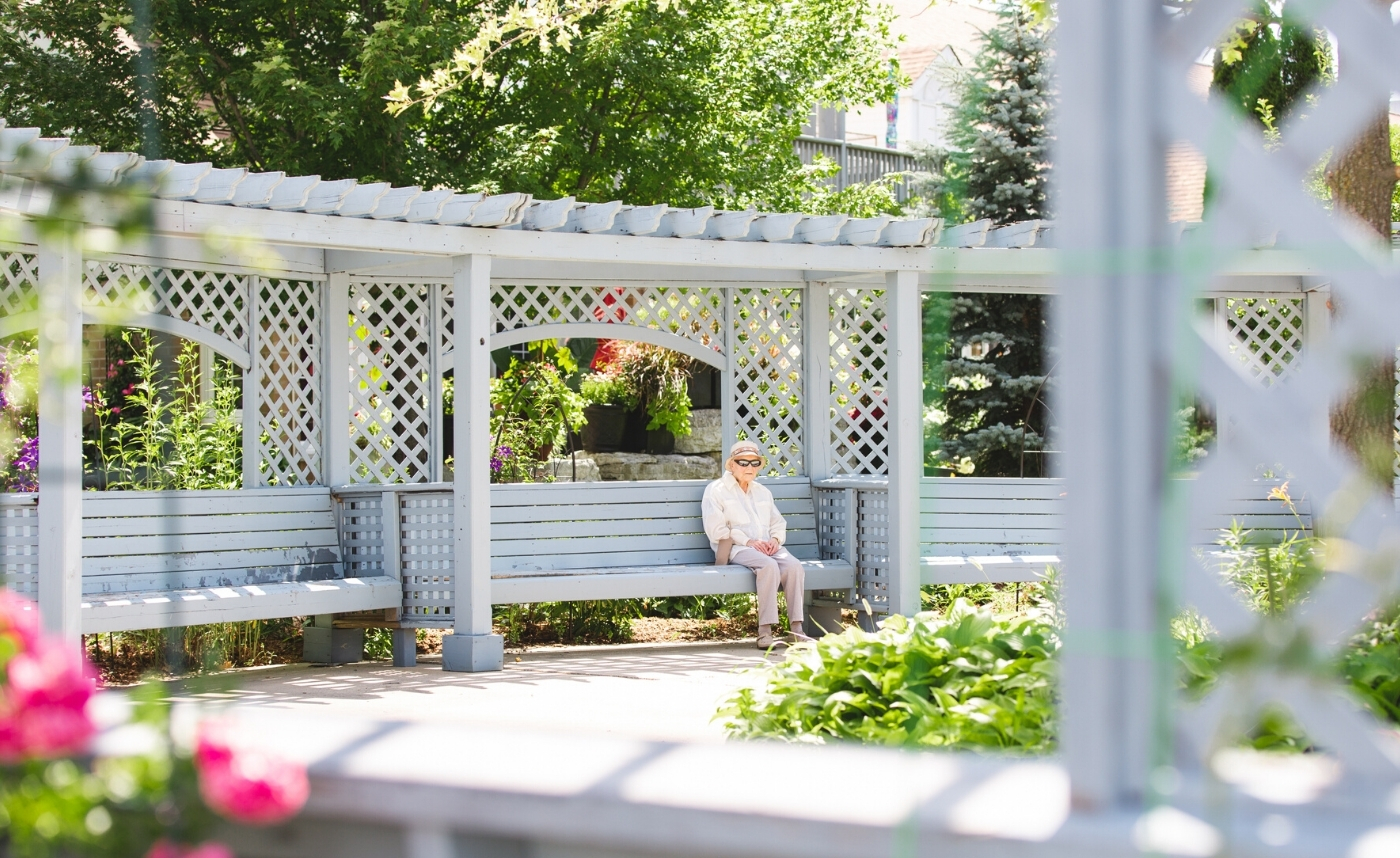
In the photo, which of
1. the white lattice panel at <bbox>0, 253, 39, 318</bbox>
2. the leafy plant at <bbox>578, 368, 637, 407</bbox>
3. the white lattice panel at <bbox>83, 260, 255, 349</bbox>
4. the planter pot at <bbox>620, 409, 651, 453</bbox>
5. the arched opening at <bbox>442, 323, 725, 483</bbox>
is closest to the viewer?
the white lattice panel at <bbox>0, 253, 39, 318</bbox>

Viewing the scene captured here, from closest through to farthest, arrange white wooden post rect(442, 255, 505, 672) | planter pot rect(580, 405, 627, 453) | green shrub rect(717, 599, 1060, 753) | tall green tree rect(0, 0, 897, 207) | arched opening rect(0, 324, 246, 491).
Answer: green shrub rect(717, 599, 1060, 753), white wooden post rect(442, 255, 505, 672), arched opening rect(0, 324, 246, 491), tall green tree rect(0, 0, 897, 207), planter pot rect(580, 405, 627, 453)

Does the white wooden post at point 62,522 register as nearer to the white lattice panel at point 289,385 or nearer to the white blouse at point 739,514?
the white lattice panel at point 289,385

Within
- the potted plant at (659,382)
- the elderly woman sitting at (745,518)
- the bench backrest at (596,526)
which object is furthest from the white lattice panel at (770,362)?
the potted plant at (659,382)

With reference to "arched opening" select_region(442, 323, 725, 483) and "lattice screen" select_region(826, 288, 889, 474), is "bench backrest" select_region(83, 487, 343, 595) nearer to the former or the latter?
"arched opening" select_region(442, 323, 725, 483)

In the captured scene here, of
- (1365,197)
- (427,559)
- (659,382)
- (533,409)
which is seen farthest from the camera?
(659,382)

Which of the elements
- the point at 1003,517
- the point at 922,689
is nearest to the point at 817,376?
the point at 1003,517

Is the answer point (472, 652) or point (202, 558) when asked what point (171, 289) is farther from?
point (472, 652)

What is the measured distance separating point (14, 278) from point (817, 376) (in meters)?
4.13

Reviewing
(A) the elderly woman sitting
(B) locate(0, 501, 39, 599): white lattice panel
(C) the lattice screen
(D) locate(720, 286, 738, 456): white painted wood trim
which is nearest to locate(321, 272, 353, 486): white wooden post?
(B) locate(0, 501, 39, 599): white lattice panel

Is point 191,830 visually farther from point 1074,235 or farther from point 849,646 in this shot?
point 849,646

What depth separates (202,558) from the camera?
625 cm

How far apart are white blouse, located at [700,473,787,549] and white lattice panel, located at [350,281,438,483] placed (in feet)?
5.16

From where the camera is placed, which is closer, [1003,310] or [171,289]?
[171,289]

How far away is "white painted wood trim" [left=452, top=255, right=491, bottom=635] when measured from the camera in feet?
20.2
